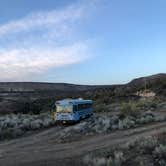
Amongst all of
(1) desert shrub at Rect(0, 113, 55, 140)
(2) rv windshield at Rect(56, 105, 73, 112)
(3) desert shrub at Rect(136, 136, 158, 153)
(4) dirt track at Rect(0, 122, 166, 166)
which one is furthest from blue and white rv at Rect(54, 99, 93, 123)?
(3) desert shrub at Rect(136, 136, 158, 153)

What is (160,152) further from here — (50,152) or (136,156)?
(50,152)

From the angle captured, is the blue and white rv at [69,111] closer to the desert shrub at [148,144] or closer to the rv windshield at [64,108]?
the rv windshield at [64,108]

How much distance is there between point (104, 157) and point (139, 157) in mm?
1445

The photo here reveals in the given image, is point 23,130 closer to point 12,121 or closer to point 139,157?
point 12,121

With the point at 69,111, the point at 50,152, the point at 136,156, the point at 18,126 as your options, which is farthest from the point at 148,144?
the point at 18,126

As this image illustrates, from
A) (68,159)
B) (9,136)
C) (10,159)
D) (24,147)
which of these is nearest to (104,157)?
(68,159)

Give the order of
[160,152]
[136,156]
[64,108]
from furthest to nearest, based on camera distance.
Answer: [64,108], [136,156], [160,152]

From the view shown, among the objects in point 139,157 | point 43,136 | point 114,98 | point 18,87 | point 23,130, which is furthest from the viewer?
point 18,87

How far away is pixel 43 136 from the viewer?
28.9 metres

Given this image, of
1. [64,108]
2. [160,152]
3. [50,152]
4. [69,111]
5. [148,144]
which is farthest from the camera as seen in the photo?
[64,108]

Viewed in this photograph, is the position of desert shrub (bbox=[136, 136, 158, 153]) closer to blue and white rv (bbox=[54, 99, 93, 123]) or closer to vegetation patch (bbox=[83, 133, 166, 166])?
vegetation patch (bbox=[83, 133, 166, 166])

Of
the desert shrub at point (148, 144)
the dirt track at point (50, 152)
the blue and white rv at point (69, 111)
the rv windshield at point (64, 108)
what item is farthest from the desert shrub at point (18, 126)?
the desert shrub at point (148, 144)

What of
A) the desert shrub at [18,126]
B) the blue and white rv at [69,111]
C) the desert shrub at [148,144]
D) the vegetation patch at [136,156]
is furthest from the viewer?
the blue and white rv at [69,111]

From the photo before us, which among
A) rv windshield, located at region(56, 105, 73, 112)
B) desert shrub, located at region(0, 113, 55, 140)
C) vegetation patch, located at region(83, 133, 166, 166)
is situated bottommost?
desert shrub, located at region(0, 113, 55, 140)
